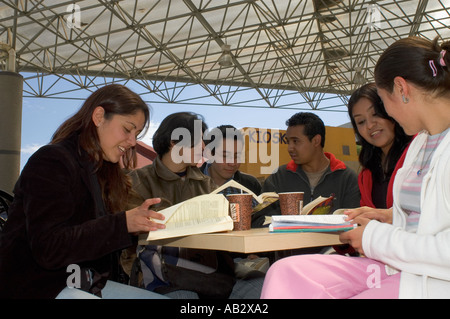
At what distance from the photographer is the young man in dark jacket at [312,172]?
9.22 ft

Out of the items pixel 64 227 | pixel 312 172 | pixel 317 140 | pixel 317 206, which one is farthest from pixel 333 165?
pixel 64 227

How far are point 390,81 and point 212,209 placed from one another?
0.72 metres

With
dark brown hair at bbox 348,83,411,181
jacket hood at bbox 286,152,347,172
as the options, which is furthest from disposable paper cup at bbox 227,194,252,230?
jacket hood at bbox 286,152,347,172

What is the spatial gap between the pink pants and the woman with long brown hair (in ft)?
1.49

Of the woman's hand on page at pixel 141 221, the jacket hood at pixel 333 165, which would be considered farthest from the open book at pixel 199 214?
the jacket hood at pixel 333 165

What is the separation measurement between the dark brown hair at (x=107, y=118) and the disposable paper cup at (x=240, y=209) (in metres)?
0.53

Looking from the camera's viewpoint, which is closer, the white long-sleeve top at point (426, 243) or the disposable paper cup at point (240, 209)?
the white long-sleeve top at point (426, 243)

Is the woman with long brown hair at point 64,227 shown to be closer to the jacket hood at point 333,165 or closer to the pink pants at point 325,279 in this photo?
the pink pants at point 325,279

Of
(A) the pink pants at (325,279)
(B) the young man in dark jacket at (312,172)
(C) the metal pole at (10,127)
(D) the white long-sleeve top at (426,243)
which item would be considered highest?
(C) the metal pole at (10,127)

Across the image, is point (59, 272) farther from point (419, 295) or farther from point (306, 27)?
point (306, 27)

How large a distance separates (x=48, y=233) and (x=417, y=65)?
125 centimetres

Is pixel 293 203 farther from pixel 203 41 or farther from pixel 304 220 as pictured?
pixel 203 41

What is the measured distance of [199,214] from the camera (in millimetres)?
1377

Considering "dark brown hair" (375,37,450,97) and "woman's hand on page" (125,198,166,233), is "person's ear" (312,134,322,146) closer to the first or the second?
"dark brown hair" (375,37,450,97)
